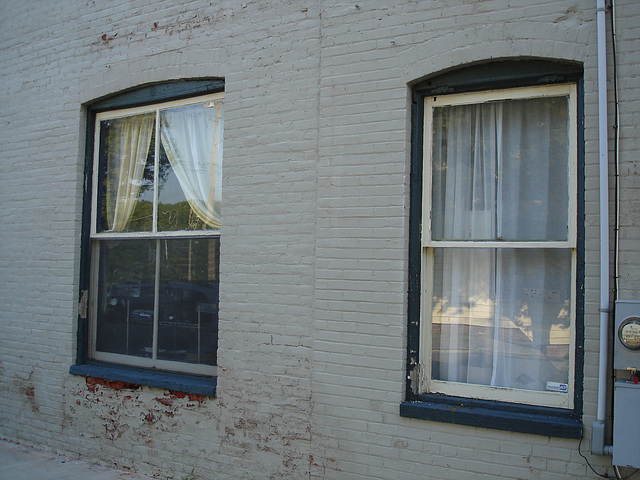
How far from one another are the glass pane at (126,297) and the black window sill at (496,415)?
2.94m

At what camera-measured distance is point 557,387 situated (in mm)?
3973

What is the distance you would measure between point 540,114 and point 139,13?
13.2ft

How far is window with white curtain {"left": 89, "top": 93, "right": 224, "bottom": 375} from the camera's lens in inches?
217

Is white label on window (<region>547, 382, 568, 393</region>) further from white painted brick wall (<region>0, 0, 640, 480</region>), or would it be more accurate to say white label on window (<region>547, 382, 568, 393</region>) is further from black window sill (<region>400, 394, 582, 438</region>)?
white painted brick wall (<region>0, 0, 640, 480</region>)

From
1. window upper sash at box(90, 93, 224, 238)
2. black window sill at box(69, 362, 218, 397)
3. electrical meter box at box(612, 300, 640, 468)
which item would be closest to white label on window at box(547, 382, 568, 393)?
electrical meter box at box(612, 300, 640, 468)

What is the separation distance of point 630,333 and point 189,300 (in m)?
3.75

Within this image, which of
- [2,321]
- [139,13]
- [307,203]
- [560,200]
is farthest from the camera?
[2,321]

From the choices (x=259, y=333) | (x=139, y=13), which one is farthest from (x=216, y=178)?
(x=139, y=13)

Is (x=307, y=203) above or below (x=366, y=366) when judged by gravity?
above

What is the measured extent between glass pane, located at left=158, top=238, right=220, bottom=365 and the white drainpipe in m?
3.22

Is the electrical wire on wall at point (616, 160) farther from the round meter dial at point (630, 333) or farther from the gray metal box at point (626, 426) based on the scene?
the gray metal box at point (626, 426)

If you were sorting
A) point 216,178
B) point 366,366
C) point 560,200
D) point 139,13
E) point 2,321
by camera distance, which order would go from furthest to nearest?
point 2,321, point 139,13, point 216,178, point 366,366, point 560,200

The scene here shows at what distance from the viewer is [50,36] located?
21.3 feet

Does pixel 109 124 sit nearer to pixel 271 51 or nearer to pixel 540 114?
pixel 271 51
